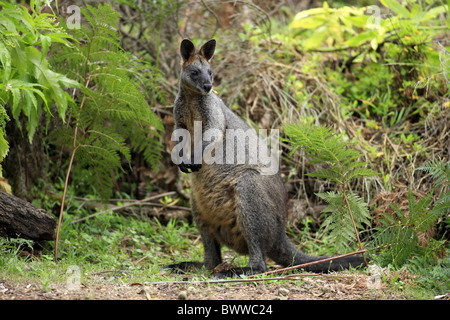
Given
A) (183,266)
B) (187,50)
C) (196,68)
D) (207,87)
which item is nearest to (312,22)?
(187,50)

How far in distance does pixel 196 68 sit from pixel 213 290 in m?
2.59

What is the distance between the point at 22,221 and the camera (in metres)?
5.38

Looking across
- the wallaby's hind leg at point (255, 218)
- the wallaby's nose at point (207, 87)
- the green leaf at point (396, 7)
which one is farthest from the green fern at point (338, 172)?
the green leaf at point (396, 7)

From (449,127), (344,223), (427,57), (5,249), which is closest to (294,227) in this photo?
(344,223)

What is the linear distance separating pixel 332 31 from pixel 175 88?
292cm

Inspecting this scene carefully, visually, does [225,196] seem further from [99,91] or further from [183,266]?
[99,91]

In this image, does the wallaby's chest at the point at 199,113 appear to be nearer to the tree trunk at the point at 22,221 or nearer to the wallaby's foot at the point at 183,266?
the wallaby's foot at the point at 183,266

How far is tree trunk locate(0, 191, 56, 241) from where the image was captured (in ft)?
17.2

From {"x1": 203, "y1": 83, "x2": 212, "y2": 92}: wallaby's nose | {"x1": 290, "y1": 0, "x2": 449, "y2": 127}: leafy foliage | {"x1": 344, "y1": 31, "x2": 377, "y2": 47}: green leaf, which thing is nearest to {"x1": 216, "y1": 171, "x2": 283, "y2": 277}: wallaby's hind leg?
{"x1": 203, "y1": 83, "x2": 212, "y2": 92}: wallaby's nose

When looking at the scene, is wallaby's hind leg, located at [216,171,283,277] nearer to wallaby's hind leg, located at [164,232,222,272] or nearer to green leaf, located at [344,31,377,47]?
wallaby's hind leg, located at [164,232,222,272]

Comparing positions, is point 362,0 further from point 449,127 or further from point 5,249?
point 5,249

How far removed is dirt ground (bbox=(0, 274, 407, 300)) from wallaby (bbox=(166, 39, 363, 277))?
0.70m

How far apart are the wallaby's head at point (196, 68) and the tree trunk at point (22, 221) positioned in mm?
2233

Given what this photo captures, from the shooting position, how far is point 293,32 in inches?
386
